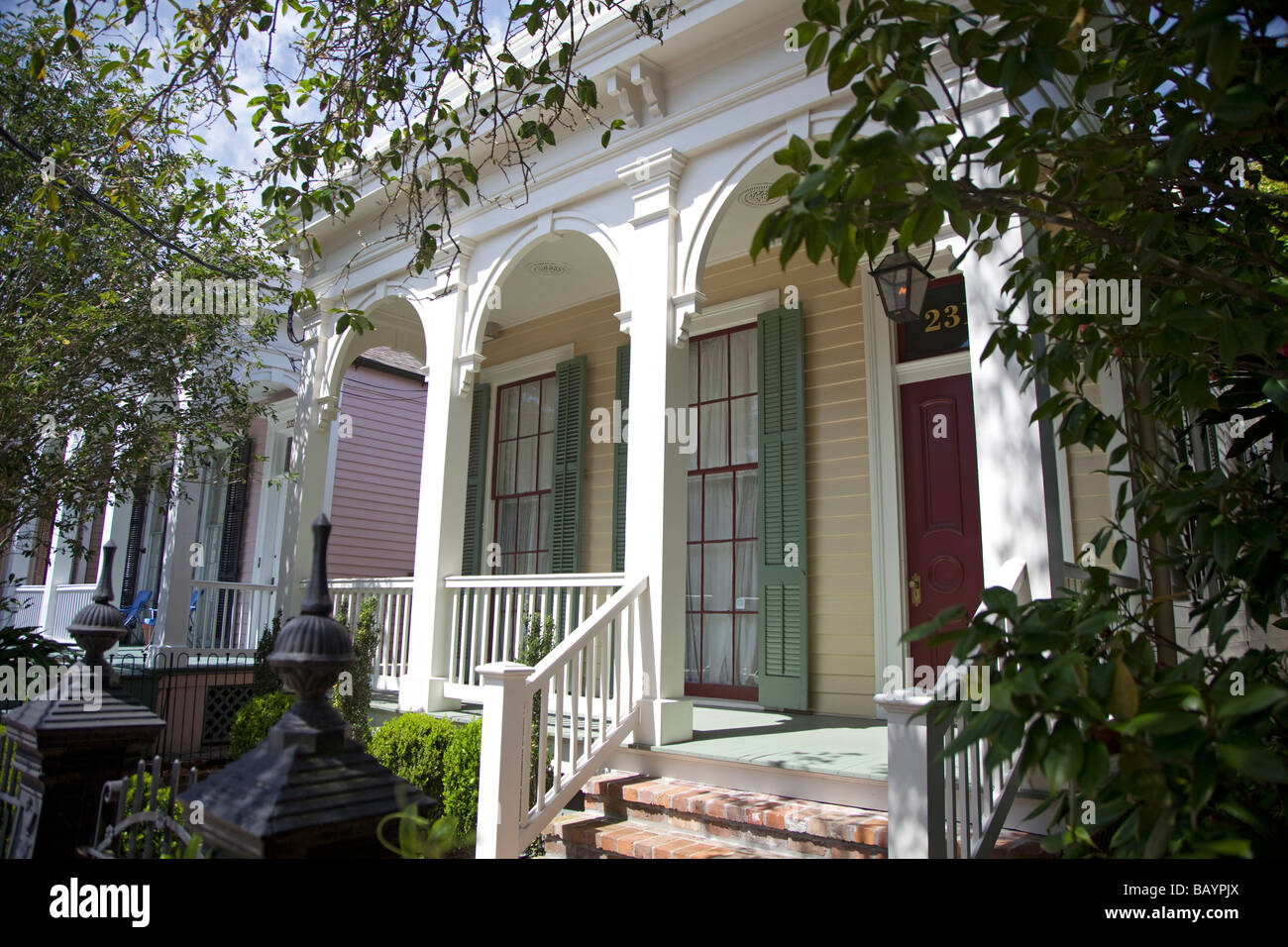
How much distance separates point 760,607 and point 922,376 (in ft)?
7.21

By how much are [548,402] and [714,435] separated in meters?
2.38

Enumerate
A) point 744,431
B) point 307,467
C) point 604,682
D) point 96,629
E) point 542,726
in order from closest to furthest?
point 96,629
point 542,726
point 604,682
point 744,431
point 307,467

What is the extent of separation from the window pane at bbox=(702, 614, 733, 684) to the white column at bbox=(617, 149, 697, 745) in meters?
1.85

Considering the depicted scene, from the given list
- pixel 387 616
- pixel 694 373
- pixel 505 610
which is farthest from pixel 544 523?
pixel 505 610

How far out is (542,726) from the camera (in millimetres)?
4430

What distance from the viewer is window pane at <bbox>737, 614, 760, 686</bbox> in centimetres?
695

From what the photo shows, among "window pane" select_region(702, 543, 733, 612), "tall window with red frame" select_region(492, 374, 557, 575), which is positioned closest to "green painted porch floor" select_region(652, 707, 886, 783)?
"window pane" select_region(702, 543, 733, 612)

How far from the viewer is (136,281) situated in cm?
746

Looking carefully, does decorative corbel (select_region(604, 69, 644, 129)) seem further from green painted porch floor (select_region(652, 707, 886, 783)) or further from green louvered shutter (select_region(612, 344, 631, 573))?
green painted porch floor (select_region(652, 707, 886, 783))

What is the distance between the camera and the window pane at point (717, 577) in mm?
7223

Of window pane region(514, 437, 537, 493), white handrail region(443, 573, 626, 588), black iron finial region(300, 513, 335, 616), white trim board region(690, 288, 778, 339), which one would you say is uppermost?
white trim board region(690, 288, 778, 339)

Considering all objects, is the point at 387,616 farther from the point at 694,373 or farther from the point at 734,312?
the point at 734,312
